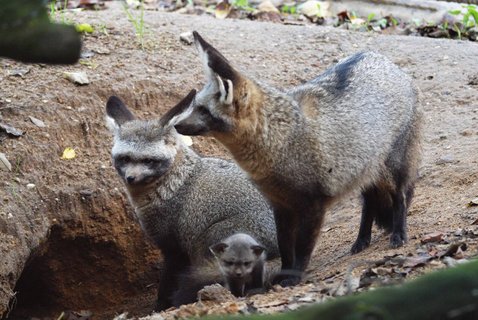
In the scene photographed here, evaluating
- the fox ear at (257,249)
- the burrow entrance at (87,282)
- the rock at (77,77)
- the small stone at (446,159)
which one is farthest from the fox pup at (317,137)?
the burrow entrance at (87,282)

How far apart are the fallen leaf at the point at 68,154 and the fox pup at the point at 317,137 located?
227 cm

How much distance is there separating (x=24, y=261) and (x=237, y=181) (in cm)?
245

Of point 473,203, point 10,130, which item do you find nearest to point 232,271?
point 473,203

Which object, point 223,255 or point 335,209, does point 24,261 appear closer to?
point 223,255

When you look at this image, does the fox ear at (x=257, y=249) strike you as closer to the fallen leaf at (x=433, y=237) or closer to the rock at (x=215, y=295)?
the rock at (x=215, y=295)

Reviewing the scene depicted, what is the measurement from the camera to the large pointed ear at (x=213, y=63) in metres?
7.93

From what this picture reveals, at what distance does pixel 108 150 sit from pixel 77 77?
3.23ft

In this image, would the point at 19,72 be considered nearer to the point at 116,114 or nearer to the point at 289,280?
the point at 116,114

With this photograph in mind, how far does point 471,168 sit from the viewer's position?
9.78 m

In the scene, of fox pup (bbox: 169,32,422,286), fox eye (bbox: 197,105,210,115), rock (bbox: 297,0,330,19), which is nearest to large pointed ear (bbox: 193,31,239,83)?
fox pup (bbox: 169,32,422,286)

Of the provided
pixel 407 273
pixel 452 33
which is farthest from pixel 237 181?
pixel 452 33

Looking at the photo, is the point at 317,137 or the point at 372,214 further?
the point at 372,214

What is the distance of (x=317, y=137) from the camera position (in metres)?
8.36

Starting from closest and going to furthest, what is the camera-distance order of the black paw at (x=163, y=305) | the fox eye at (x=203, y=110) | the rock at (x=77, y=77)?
the fox eye at (x=203, y=110)
the black paw at (x=163, y=305)
the rock at (x=77, y=77)
